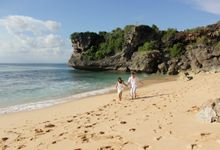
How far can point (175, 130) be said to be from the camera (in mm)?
8789

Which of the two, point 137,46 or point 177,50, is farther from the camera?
point 137,46

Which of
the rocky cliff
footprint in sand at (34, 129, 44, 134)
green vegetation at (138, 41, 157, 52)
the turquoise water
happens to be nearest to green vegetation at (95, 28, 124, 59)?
the rocky cliff

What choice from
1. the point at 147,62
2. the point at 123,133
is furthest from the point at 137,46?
the point at 123,133

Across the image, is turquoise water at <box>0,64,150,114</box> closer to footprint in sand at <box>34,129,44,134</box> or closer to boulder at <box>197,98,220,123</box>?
footprint in sand at <box>34,129,44,134</box>

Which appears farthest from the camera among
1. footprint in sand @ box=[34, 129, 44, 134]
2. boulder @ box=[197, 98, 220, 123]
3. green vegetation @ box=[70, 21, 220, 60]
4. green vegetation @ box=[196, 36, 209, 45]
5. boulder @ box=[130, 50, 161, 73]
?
green vegetation @ box=[70, 21, 220, 60]

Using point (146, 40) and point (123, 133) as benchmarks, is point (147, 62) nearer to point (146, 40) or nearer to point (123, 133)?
point (146, 40)

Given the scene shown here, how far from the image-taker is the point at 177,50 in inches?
2881

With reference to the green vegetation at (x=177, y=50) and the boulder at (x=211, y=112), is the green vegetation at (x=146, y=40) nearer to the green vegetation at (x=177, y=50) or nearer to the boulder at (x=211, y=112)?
the green vegetation at (x=177, y=50)

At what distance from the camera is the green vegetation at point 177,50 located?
7200 centimetres

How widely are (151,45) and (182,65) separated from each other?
59.3 feet

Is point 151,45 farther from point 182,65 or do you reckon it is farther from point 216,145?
point 216,145

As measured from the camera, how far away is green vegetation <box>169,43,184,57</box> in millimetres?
72000

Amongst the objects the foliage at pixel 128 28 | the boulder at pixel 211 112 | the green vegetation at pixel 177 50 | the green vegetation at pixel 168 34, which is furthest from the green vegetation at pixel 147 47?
A: the boulder at pixel 211 112

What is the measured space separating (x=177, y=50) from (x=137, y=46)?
10.8 metres
